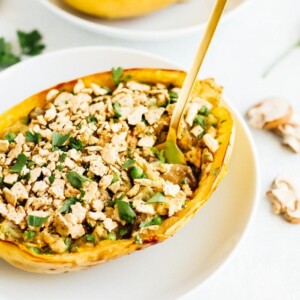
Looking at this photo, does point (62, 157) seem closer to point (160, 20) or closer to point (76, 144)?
point (76, 144)

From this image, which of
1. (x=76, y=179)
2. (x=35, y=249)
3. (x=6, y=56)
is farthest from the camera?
(x=6, y=56)

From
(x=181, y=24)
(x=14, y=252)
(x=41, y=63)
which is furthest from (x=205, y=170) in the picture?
(x=181, y=24)

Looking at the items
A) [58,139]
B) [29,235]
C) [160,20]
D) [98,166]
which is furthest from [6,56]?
[29,235]

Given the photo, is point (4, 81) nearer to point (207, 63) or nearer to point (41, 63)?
point (41, 63)

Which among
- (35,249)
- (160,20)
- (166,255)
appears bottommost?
(166,255)

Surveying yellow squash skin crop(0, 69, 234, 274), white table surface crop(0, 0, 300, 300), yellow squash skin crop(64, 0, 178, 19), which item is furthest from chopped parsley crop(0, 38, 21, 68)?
yellow squash skin crop(0, 69, 234, 274)

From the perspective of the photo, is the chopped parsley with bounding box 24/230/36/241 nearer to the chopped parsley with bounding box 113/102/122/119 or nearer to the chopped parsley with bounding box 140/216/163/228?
the chopped parsley with bounding box 140/216/163/228
